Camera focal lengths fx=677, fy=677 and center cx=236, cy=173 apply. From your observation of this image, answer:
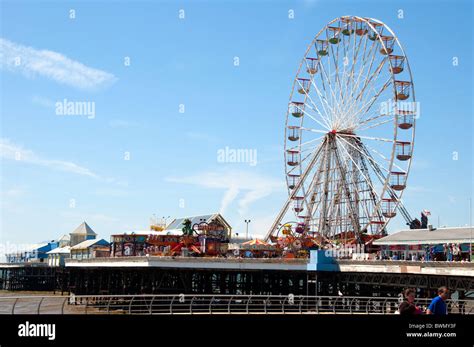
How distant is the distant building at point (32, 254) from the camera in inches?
6521

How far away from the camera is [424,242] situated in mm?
73625

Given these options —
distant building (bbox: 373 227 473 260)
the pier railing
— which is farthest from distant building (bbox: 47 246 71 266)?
distant building (bbox: 373 227 473 260)

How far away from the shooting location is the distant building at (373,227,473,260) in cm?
6875

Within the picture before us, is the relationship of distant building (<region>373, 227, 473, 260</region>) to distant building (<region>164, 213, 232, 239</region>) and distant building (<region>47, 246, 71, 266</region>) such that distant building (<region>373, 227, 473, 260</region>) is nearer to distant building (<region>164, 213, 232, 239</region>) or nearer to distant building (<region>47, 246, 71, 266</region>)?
distant building (<region>164, 213, 232, 239</region>)

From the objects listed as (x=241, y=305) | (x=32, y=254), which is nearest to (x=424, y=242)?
(x=241, y=305)

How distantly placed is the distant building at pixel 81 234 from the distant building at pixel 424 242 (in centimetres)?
9671

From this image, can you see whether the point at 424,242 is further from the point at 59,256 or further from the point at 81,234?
the point at 81,234

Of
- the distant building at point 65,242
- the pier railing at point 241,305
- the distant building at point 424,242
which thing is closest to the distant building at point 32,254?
the distant building at point 65,242

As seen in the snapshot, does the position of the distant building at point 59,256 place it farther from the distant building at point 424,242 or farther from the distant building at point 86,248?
the distant building at point 424,242

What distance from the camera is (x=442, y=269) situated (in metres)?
57.6

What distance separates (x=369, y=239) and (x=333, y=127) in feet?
51.5

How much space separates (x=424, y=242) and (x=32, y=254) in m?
119
